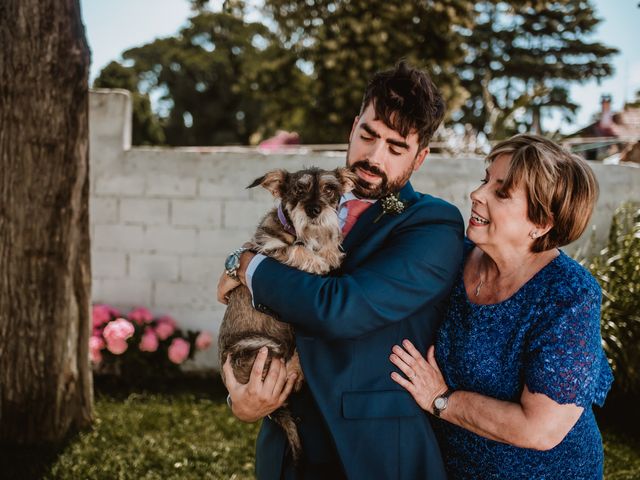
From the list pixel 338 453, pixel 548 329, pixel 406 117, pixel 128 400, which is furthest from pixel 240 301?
pixel 128 400

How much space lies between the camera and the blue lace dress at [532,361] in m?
1.88

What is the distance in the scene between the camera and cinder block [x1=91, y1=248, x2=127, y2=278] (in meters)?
6.29

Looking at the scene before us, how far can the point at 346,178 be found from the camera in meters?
2.60

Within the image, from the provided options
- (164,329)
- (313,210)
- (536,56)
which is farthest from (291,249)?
(536,56)

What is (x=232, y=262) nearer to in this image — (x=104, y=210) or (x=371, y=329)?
(x=371, y=329)

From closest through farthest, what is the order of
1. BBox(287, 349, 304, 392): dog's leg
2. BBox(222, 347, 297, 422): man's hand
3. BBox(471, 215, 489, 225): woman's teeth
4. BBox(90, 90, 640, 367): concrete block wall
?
BBox(471, 215, 489, 225): woman's teeth, BBox(222, 347, 297, 422): man's hand, BBox(287, 349, 304, 392): dog's leg, BBox(90, 90, 640, 367): concrete block wall

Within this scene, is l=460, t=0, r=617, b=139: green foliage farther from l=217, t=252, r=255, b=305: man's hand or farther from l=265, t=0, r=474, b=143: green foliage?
l=217, t=252, r=255, b=305: man's hand

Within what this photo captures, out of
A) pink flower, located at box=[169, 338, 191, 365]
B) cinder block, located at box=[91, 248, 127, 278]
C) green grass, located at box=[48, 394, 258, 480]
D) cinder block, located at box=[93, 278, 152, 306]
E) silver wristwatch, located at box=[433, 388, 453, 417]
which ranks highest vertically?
silver wristwatch, located at box=[433, 388, 453, 417]

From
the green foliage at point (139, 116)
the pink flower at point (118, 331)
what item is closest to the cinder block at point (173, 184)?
the pink flower at point (118, 331)

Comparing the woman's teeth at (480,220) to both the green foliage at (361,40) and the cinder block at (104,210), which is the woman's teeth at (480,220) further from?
the green foliage at (361,40)

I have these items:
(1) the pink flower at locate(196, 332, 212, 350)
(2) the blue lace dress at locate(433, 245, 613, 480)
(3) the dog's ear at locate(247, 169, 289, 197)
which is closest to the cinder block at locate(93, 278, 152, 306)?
(1) the pink flower at locate(196, 332, 212, 350)

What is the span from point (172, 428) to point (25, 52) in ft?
10.8

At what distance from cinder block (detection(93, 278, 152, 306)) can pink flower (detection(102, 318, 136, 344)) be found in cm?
50

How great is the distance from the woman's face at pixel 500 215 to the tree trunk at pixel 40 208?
3190mm
